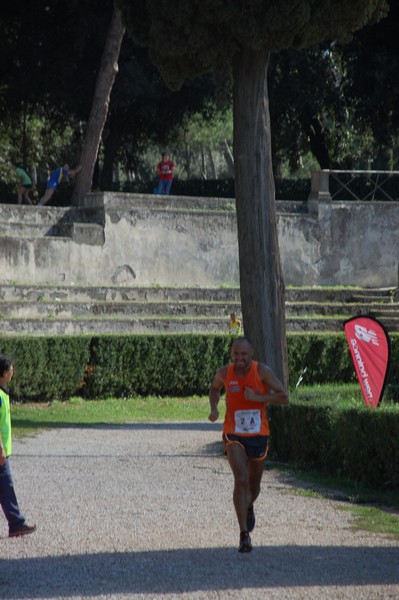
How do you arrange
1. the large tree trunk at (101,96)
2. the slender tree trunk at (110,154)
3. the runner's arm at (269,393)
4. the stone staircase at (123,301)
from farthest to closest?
the slender tree trunk at (110,154), the large tree trunk at (101,96), the stone staircase at (123,301), the runner's arm at (269,393)

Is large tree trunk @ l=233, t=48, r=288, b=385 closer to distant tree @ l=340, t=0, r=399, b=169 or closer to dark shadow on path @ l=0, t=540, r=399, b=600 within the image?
dark shadow on path @ l=0, t=540, r=399, b=600

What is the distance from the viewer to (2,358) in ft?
34.0

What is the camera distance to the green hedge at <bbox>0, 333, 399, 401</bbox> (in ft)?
82.4

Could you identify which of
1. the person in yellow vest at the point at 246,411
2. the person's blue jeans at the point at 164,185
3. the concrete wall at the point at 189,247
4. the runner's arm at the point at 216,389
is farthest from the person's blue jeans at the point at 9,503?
the person's blue jeans at the point at 164,185

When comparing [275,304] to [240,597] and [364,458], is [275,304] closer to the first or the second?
[364,458]

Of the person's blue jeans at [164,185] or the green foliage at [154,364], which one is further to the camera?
the person's blue jeans at [164,185]

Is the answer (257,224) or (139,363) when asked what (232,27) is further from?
(139,363)

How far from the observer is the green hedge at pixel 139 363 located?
25.1m

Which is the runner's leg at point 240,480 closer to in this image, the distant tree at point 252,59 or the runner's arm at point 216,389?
the runner's arm at point 216,389

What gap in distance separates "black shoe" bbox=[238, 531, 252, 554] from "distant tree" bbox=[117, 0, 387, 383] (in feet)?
26.8

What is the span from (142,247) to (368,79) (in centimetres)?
1046

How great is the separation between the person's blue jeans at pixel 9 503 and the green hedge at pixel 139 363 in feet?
46.4

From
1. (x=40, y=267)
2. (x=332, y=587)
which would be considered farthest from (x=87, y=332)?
(x=332, y=587)

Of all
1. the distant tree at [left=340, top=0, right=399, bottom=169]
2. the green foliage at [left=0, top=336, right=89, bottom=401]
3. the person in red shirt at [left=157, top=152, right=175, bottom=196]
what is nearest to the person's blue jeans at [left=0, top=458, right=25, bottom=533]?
the green foliage at [left=0, top=336, right=89, bottom=401]
